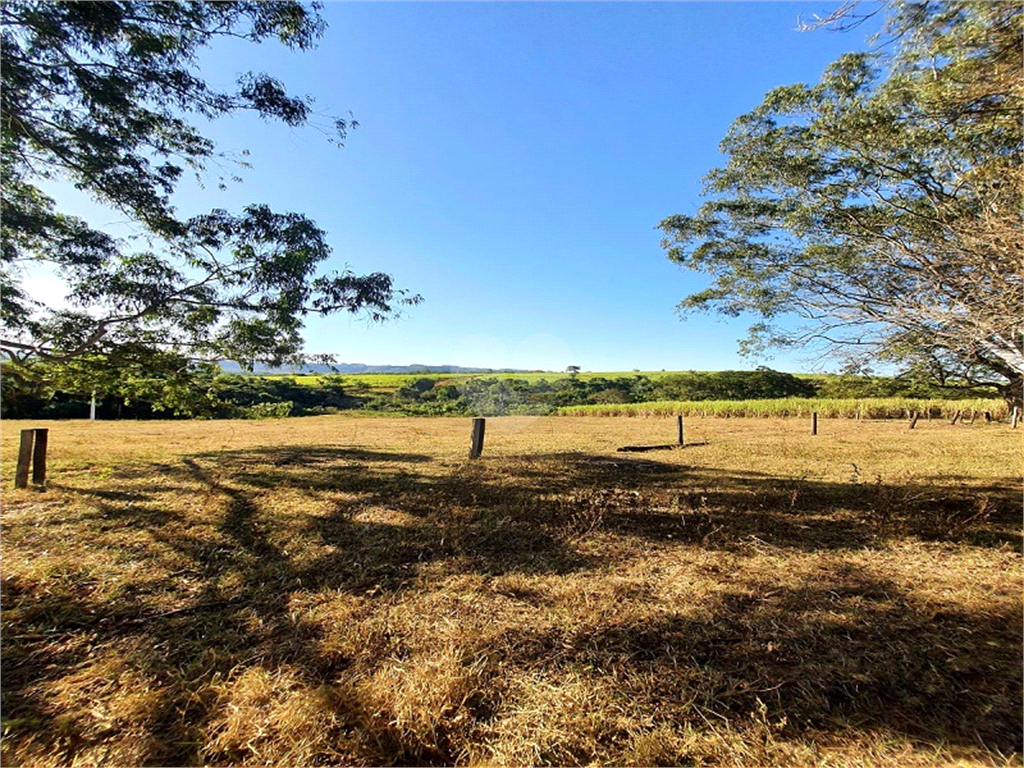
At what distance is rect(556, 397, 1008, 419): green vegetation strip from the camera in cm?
2794

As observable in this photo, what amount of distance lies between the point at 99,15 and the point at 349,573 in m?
6.09

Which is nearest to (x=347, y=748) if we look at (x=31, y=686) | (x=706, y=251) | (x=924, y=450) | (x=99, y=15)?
(x=31, y=686)

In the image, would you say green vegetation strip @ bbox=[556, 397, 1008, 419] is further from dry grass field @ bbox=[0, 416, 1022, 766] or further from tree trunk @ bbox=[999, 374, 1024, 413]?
dry grass field @ bbox=[0, 416, 1022, 766]

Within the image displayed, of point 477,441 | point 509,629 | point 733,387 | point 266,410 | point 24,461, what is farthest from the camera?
point 733,387

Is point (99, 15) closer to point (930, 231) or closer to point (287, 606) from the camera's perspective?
point (287, 606)

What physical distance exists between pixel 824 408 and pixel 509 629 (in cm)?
3775

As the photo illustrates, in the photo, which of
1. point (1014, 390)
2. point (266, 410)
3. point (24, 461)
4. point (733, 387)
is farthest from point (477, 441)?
point (733, 387)

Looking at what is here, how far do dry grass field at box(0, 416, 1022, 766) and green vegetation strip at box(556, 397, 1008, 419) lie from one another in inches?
1028

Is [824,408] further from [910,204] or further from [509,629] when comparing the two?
[509,629]

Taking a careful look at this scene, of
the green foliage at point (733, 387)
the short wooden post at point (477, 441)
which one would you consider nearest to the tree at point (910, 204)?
the short wooden post at point (477, 441)

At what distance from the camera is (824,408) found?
32062mm

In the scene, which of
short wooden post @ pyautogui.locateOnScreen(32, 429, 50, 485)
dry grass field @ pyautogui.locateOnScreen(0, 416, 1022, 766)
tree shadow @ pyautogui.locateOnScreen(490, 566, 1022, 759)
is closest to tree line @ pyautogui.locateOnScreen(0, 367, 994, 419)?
short wooden post @ pyautogui.locateOnScreen(32, 429, 50, 485)

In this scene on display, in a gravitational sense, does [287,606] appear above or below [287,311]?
below

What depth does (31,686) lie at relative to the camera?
88.1 inches
